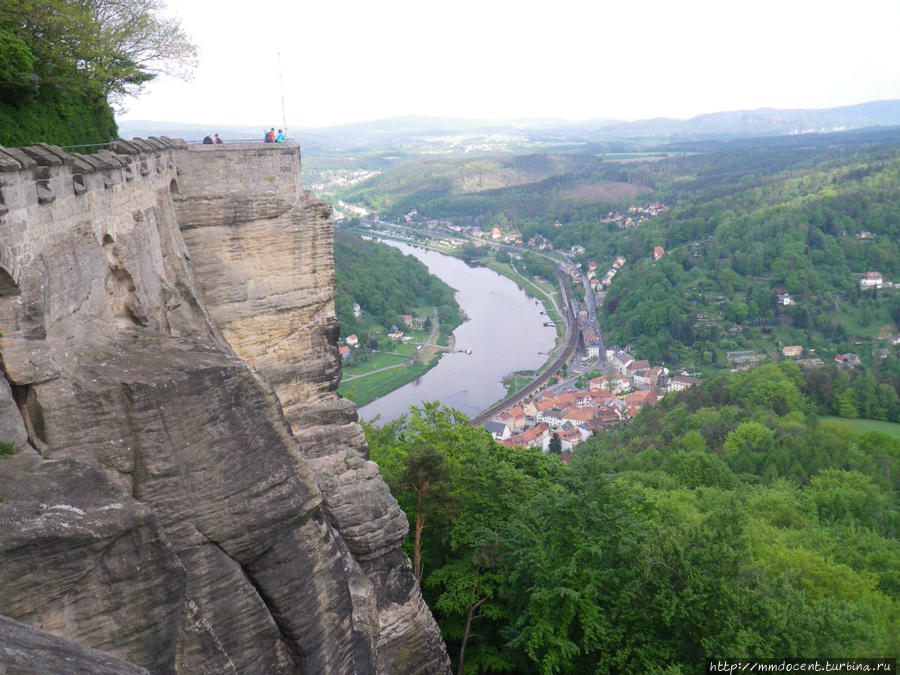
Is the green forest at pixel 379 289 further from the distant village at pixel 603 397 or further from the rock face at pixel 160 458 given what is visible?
the rock face at pixel 160 458

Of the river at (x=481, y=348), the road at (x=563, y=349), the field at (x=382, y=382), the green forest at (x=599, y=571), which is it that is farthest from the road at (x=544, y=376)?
the green forest at (x=599, y=571)

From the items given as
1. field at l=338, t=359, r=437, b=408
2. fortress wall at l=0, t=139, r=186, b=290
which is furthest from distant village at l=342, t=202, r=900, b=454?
fortress wall at l=0, t=139, r=186, b=290

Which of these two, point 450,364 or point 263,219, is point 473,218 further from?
point 263,219

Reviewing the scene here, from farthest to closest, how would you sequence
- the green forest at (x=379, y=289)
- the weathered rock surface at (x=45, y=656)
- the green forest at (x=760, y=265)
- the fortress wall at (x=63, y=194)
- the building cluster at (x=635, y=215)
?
the building cluster at (x=635, y=215) < the green forest at (x=760, y=265) < the green forest at (x=379, y=289) < the fortress wall at (x=63, y=194) < the weathered rock surface at (x=45, y=656)

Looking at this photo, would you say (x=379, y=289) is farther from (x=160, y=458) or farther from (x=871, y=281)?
(x=160, y=458)

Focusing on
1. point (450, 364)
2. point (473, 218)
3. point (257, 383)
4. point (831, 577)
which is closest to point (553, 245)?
point (473, 218)
